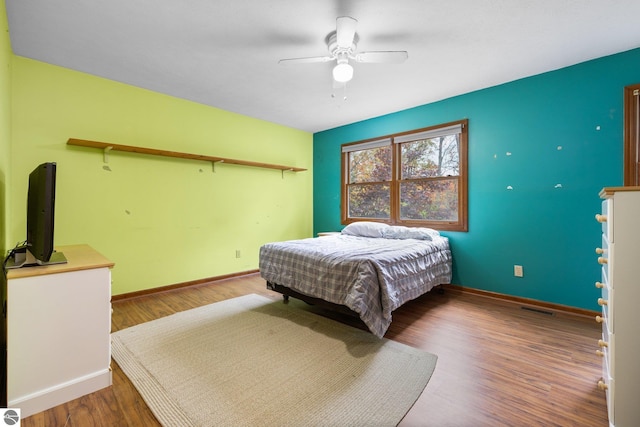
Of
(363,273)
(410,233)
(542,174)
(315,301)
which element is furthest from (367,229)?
(542,174)

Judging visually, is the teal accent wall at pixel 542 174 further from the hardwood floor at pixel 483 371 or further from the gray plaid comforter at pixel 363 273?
the gray plaid comforter at pixel 363 273

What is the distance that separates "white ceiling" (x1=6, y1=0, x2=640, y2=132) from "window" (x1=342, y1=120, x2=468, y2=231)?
68 cm

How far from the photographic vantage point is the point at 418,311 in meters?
2.87

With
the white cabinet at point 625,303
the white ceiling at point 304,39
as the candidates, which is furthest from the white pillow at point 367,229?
the white cabinet at point 625,303

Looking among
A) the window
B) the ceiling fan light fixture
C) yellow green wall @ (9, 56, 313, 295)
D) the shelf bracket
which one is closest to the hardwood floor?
yellow green wall @ (9, 56, 313, 295)

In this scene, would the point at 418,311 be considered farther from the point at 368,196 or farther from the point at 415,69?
the point at 415,69

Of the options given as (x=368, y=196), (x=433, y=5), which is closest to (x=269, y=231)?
(x=368, y=196)

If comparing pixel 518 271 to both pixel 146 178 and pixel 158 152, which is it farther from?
pixel 146 178

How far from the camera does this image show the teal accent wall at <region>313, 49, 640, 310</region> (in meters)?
2.58

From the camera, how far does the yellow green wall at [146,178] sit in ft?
8.70

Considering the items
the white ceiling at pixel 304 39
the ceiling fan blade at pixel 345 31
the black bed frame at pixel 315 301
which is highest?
the white ceiling at pixel 304 39

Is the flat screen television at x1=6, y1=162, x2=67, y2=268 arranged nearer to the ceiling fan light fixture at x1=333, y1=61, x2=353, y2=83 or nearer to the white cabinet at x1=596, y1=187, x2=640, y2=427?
the ceiling fan light fixture at x1=333, y1=61, x2=353, y2=83

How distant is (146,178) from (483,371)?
3.78 meters

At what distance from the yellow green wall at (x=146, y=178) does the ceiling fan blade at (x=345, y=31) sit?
2381 millimetres
